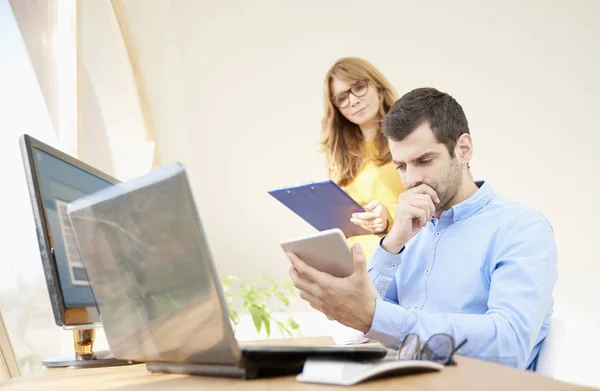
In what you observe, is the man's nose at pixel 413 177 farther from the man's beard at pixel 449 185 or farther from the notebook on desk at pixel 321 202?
the notebook on desk at pixel 321 202

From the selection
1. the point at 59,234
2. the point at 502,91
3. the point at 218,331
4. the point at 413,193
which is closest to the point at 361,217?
the point at 413,193

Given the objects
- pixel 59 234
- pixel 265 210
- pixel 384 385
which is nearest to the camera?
pixel 384 385

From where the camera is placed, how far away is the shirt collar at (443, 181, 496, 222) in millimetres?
1576

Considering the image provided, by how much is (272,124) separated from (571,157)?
6.49ft

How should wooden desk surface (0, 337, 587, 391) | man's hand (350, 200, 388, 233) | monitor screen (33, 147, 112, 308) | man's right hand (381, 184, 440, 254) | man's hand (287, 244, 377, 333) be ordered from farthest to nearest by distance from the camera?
man's hand (350, 200, 388, 233), man's right hand (381, 184, 440, 254), monitor screen (33, 147, 112, 308), man's hand (287, 244, 377, 333), wooden desk surface (0, 337, 587, 391)

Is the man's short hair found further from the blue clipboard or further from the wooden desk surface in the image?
the wooden desk surface

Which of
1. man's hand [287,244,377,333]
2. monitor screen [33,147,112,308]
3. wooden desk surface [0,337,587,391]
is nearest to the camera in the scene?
wooden desk surface [0,337,587,391]

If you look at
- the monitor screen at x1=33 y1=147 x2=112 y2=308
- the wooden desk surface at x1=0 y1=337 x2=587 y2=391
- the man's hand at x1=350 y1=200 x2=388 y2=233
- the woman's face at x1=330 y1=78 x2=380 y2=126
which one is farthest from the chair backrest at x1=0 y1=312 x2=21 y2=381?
the woman's face at x1=330 y1=78 x2=380 y2=126

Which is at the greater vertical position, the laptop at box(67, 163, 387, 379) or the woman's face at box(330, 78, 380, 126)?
the woman's face at box(330, 78, 380, 126)

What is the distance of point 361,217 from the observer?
7.66 feet

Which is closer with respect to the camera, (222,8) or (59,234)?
(59,234)

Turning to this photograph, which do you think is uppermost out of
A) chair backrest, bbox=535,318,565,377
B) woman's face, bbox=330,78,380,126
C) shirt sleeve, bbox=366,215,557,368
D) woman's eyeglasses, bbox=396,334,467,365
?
woman's face, bbox=330,78,380,126

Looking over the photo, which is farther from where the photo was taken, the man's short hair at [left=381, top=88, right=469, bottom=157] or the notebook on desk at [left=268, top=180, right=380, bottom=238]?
the notebook on desk at [left=268, top=180, right=380, bottom=238]

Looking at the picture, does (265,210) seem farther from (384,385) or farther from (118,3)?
(384,385)
